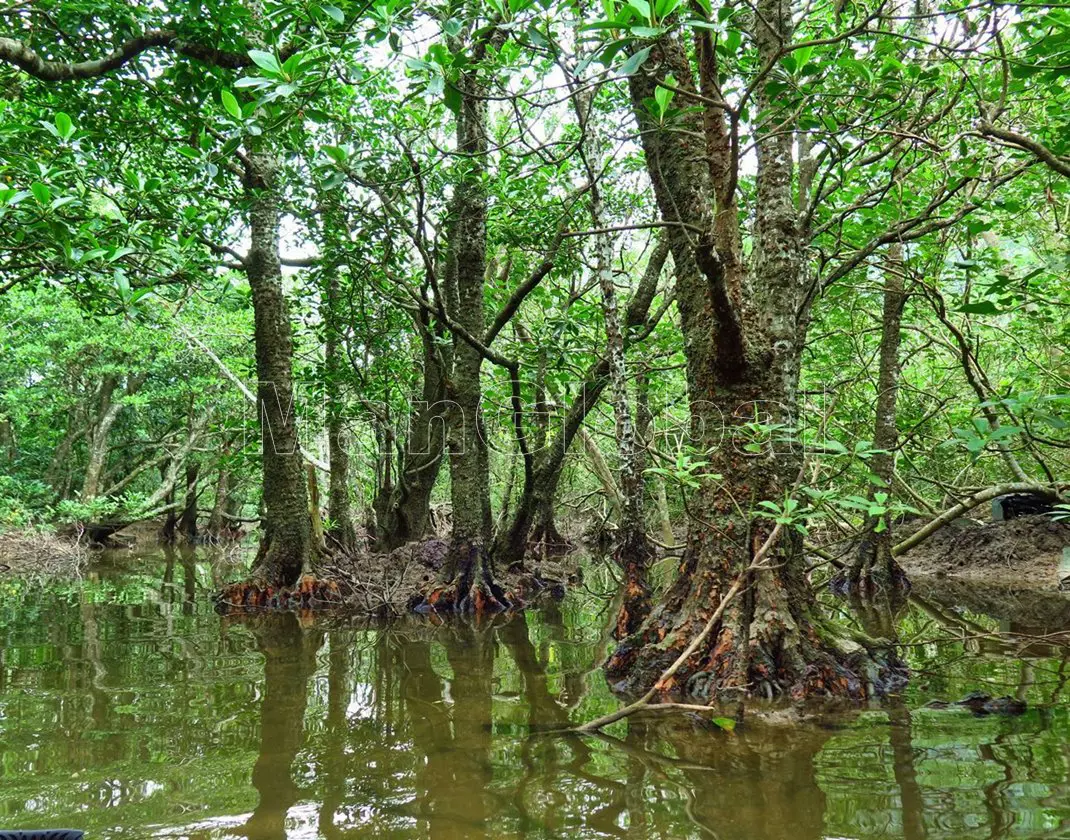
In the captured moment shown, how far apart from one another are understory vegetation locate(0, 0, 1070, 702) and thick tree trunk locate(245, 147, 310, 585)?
4 cm

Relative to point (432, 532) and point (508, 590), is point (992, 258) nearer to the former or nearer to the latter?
point (508, 590)

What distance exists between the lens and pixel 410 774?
3.25 metres

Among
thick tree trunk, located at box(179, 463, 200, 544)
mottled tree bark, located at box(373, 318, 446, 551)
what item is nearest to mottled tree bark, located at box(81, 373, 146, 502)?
thick tree trunk, located at box(179, 463, 200, 544)

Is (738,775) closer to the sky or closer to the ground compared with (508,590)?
closer to the ground

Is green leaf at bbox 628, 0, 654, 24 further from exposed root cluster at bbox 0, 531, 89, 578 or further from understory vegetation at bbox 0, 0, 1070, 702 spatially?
exposed root cluster at bbox 0, 531, 89, 578

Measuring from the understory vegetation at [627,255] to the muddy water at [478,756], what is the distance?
2.00 ft

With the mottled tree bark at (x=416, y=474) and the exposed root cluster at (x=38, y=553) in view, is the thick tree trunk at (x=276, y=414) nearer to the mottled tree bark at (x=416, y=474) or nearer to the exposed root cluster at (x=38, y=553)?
the mottled tree bark at (x=416, y=474)

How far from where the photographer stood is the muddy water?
2674mm

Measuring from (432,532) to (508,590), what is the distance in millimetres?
5836


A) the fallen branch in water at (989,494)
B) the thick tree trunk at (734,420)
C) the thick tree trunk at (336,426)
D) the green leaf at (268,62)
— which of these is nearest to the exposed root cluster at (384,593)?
the thick tree trunk at (336,426)

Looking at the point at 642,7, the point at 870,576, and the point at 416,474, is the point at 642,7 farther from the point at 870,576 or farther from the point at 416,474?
the point at 416,474

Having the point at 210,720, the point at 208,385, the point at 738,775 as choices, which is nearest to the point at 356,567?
the point at 210,720

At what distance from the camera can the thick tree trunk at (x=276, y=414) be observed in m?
9.16

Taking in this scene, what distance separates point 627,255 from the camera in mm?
13703
